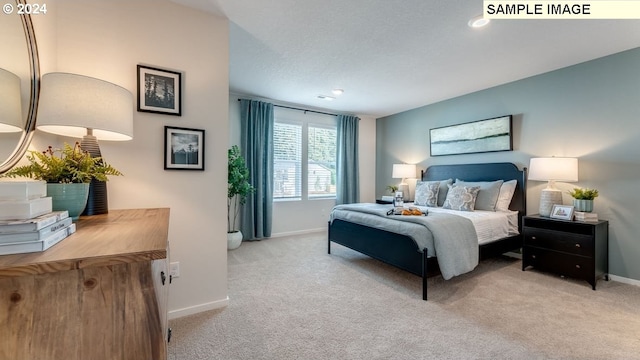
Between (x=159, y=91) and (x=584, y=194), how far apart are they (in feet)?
14.0

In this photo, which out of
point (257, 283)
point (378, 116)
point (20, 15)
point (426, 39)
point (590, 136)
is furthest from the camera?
point (378, 116)

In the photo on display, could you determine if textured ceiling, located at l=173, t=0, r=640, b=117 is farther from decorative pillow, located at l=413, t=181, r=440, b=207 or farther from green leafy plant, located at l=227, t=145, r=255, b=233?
decorative pillow, located at l=413, t=181, r=440, b=207

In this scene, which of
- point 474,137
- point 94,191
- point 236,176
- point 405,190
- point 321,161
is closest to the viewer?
point 94,191

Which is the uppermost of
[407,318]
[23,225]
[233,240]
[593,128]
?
[593,128]

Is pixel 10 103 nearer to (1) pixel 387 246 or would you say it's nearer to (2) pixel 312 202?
(1) pixel 387 246

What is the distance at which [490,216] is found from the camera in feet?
10.2

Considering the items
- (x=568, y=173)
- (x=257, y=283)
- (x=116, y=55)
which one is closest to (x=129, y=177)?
(x=116, y=55)

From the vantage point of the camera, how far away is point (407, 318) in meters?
2.06

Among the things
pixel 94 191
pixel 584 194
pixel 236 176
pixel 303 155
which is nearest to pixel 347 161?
pixel 303 155

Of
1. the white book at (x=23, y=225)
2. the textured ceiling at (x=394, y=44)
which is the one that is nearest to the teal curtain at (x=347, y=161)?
the textured ceiling at (x=394, y=44)

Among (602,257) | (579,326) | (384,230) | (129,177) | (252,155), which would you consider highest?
(252,155)

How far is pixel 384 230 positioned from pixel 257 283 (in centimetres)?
145

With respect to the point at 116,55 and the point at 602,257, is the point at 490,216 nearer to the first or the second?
the point at 602,257

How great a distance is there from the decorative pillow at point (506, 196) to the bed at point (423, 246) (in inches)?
3.6
